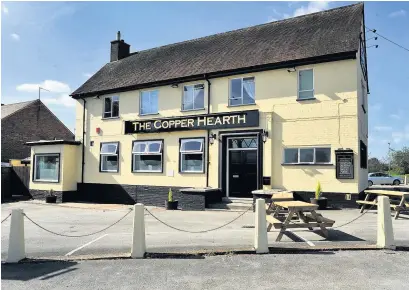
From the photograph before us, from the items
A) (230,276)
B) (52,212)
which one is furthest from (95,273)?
(52,212)

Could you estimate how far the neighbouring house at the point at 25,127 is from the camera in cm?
3092

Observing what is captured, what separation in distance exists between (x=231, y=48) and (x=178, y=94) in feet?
11.9

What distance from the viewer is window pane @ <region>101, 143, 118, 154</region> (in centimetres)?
1898

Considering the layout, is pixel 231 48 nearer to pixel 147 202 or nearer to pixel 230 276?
pixel 147 202

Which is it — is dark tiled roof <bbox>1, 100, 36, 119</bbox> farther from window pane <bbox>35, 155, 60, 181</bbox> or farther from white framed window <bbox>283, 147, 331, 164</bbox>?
white framed window <bbox>283, 147, 331, 164</bbox>

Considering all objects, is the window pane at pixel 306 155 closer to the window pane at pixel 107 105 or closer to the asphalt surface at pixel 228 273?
the asphalt surface at pixel 228 273

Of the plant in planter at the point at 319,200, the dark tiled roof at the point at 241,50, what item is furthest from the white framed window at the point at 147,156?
the plant in planter at the point at 319,200

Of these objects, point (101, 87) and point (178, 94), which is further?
point (101, 87)

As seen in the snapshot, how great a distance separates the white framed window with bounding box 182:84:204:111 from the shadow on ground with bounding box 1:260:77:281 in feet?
36.7

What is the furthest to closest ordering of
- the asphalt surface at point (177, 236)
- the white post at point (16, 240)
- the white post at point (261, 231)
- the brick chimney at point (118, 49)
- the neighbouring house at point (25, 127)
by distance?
the neighbouring house at point (25, 127) < the brick chimney at point (118, 49) < the asphalt surface at point (177, 236) < the white post at point (261, 231) < the white post at point (16, 240)

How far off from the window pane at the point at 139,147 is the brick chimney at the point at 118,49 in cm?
799

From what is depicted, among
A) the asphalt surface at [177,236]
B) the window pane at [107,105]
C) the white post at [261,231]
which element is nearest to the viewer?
the white post at [261,231]

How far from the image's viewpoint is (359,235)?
Result: 8.66m

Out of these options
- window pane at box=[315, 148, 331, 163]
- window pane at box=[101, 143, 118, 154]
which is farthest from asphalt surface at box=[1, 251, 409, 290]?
window pane at box=[101, 143, 118, 154]
